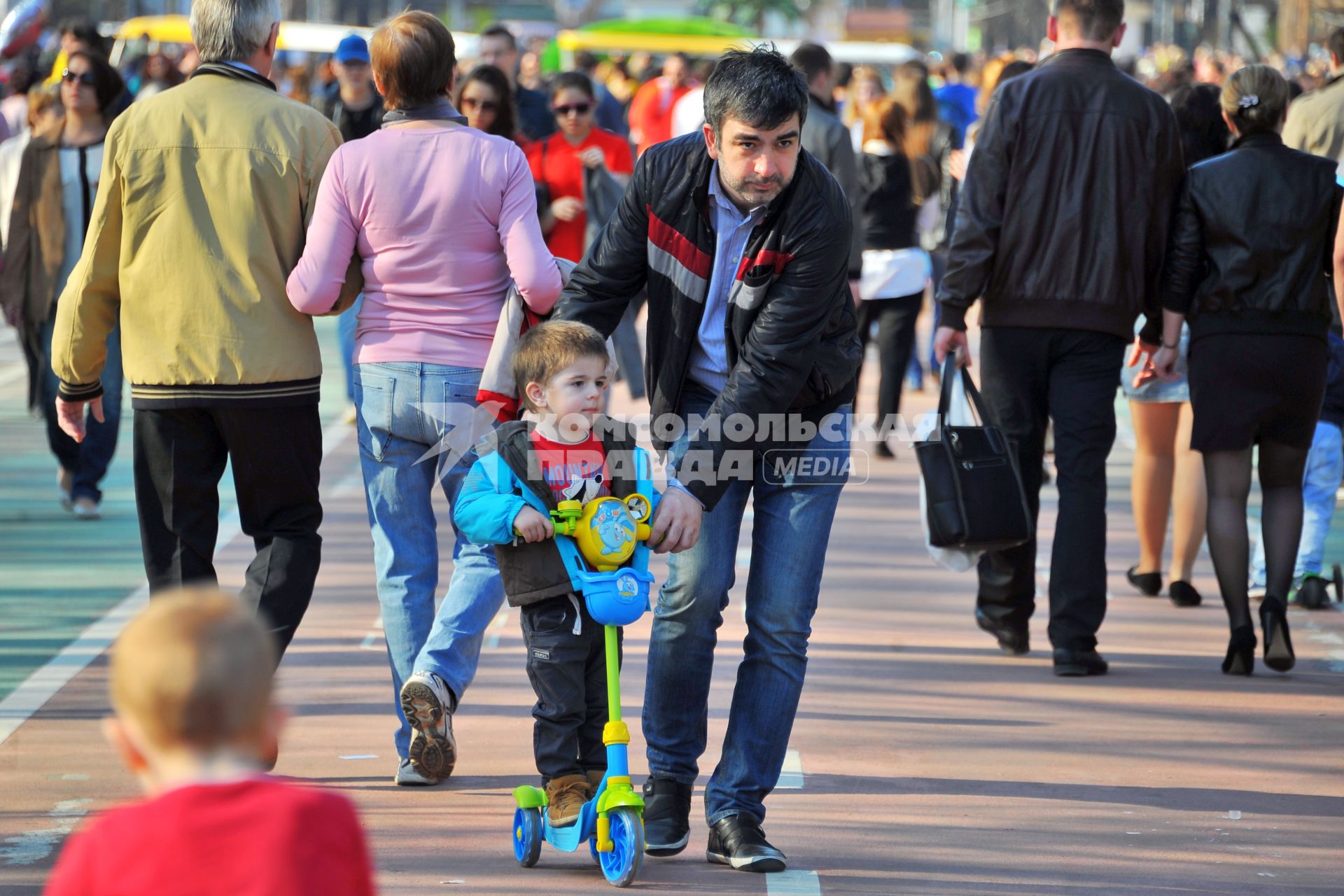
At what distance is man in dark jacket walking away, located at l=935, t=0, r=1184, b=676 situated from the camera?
624 centimetres

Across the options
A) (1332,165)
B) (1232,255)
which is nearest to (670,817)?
(1232,255)

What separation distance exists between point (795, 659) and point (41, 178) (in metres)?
5.49

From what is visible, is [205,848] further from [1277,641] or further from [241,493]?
[1277,641]

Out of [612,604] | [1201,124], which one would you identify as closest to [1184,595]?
[1201,124]

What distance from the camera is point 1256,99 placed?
6.20 metres

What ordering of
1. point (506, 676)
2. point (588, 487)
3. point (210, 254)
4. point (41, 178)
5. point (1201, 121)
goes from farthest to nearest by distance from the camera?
1. point (41, 178)
2. point (1201, 121)
3. point (506, 676)
4. point (210, 254)
5. point (588, 487)

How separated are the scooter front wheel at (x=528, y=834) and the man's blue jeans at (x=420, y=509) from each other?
2.12 feet

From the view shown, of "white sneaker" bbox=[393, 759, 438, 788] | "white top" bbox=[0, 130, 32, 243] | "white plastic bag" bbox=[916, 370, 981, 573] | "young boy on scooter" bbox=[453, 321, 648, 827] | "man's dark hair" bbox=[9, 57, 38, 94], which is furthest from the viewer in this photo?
"man's dark hair" bbox=[9, 57, 38, 94]

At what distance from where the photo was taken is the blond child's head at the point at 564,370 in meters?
4.10

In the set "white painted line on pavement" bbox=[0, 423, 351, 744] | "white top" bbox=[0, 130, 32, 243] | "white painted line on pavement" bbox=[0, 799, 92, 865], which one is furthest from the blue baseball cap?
"white painted line on pavement" bbox=[0, 799, 92, 865]

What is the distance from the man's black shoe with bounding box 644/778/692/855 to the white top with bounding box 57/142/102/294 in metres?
5.03

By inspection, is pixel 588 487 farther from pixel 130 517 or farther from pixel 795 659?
pixel 130 517

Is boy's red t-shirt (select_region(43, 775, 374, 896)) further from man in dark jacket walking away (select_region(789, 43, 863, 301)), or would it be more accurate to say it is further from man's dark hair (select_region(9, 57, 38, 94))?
man's dark hair (select_region(9, 57, 38, 94))

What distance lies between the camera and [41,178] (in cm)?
847
